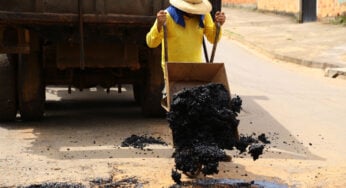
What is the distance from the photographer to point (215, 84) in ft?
19.7

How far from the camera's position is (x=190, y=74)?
636cm

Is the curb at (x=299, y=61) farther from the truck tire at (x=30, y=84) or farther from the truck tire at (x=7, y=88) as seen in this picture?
the truck tire at (x=7, y=88)

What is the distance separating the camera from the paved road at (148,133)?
5.96 m

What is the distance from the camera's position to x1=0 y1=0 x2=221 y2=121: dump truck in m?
7.48

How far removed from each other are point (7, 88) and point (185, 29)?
294cm

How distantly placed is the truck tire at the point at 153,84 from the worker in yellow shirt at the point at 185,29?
6.01 ft

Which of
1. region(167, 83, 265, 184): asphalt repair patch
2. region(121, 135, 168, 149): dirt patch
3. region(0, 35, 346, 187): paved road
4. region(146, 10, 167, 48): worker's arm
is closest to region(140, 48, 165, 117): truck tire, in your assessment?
region(0, 35, 346, 187): paved road

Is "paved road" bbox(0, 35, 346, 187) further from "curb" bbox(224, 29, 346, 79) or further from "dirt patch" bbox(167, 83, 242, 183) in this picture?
"curb" bbox(224, 29, 346, 79)

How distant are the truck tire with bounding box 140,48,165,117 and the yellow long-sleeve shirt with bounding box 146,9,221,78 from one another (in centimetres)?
183

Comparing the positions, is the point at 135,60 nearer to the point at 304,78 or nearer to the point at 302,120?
the point at 302,120

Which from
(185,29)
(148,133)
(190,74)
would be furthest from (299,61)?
(190,74)

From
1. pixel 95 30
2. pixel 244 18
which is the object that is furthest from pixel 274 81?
pixel 244 18

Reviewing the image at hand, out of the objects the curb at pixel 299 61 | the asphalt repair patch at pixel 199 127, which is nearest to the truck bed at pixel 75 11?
the asphalt repair patch at pixel 199 127

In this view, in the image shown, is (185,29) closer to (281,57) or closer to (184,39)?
(184,39)
